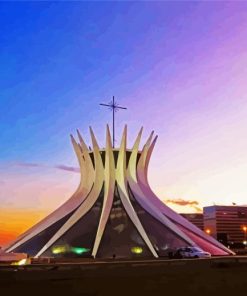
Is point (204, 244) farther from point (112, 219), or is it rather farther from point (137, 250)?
point (112, 219)

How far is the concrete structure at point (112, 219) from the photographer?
3716cm

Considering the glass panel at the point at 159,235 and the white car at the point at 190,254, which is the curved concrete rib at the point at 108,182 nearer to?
the glass panel at the point at 159,235

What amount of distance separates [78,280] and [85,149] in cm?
3140

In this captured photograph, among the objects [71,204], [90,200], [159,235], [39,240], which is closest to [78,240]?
[39,240]

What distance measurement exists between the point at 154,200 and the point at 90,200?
23.5 feet

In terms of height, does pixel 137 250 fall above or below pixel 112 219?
below

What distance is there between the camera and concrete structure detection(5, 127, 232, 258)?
37156mm

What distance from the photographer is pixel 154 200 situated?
4466 cm

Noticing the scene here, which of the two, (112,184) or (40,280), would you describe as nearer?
(40,280)

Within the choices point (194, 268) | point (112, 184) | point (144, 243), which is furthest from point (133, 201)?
point (194, 268)

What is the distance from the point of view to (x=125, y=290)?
12.4m

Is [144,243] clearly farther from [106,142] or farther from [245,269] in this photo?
[245,269]

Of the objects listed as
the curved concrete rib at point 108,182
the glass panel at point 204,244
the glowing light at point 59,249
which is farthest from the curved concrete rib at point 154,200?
the glowing light at point 59,249

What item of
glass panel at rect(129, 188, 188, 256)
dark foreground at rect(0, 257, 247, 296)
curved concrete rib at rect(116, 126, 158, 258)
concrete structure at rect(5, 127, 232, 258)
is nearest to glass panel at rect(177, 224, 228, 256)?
concrete structure at rect(5, 127, 232, 258)
